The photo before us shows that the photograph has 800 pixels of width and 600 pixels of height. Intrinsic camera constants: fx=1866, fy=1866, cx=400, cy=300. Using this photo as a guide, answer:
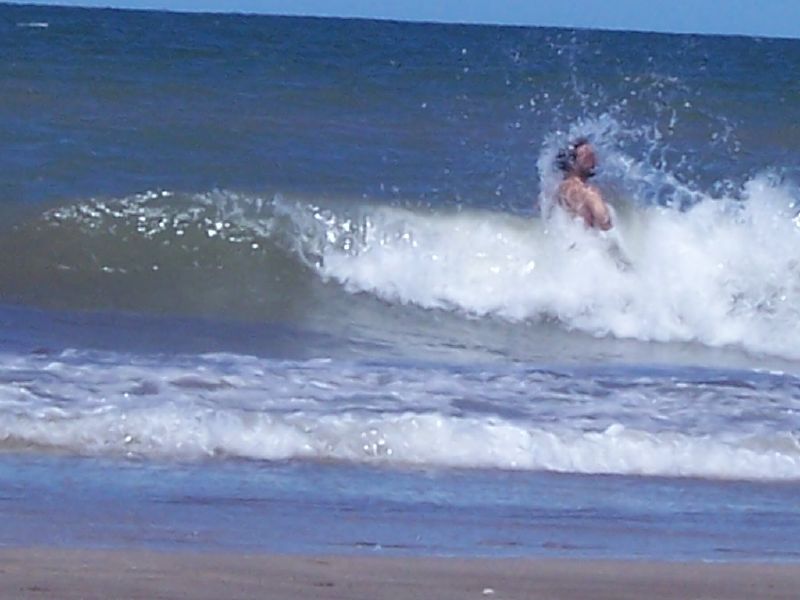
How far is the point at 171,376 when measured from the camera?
7.56m

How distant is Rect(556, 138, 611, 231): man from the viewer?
1077cm

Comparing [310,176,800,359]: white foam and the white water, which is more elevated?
[310,176,800,359]: white foam

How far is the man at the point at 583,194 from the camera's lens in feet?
35.3

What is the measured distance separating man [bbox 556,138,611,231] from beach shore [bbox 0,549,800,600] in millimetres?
5744

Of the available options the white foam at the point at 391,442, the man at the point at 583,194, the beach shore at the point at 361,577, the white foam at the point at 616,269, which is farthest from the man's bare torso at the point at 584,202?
the beach shore at the point at 361,577

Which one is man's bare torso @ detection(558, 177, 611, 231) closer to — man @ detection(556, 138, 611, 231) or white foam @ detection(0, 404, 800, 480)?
man @ detection(556, 138, 611, 231)

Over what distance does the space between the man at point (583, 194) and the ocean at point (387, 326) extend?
206 mm

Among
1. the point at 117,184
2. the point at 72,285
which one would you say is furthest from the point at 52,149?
the point at 72,285

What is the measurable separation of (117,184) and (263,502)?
27.2 feet

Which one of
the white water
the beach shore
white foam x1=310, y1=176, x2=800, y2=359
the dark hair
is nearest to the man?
the dark hair

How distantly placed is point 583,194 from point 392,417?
4177mm

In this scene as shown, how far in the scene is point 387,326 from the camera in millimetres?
9992

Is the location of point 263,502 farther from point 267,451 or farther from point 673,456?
point 673,456

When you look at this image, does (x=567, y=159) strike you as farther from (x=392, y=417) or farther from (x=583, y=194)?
(x=392, y=417)
